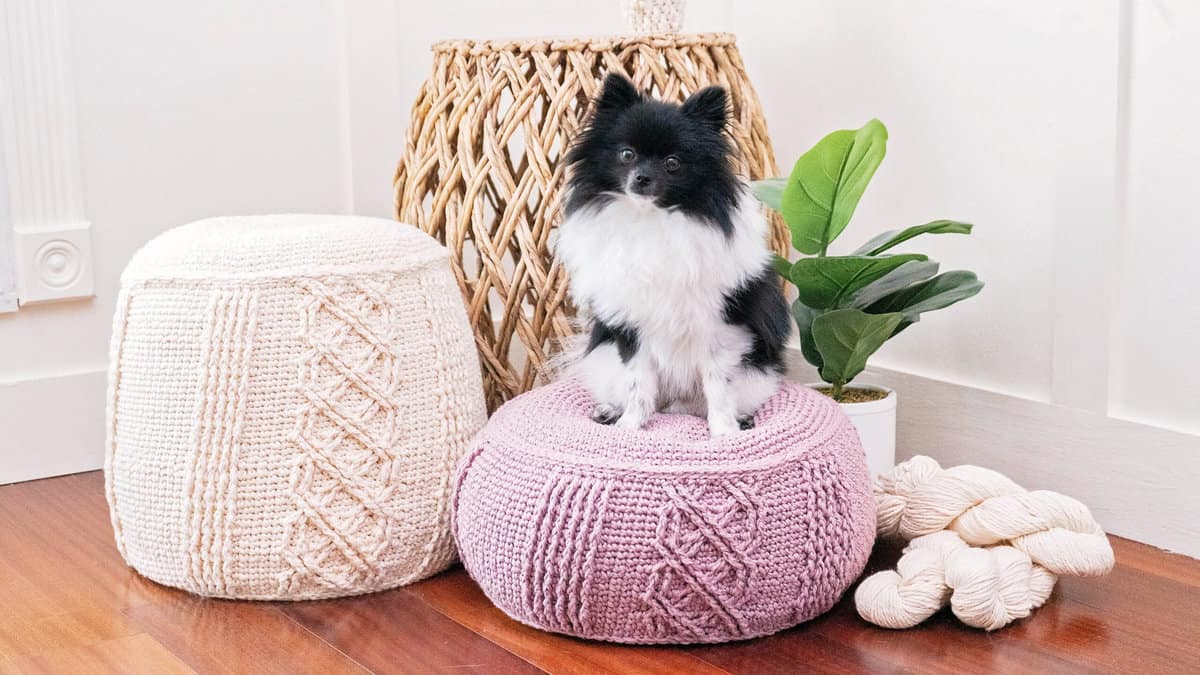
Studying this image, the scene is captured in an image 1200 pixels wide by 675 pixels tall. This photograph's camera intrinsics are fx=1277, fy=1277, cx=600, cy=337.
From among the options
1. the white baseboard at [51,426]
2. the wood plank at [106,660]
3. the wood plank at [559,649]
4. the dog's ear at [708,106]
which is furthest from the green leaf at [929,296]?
the white baseboard at [51,426]

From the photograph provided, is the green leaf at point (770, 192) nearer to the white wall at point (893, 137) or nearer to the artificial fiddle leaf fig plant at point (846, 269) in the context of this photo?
the artificial fiddle leaf fig plant at point (846, 269)

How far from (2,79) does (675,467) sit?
4.91 feet

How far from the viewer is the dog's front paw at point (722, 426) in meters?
1.70

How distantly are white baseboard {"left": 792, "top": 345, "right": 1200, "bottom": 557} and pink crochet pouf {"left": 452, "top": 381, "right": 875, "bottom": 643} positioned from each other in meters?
0.55

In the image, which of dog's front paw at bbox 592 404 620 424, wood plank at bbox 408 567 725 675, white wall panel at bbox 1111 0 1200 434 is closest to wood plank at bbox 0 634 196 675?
wood plank at bbox 408 567 725 675

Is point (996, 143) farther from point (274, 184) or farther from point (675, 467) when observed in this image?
point (274, 184)

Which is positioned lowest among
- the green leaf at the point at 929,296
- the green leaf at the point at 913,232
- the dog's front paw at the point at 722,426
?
the dog's front paw at the point at 722,426

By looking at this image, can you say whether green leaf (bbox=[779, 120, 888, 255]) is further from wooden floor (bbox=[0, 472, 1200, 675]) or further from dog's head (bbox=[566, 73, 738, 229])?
wooden floor (bbox=[0, 472, 1200, 675])

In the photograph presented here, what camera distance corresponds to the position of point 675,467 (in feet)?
5.23

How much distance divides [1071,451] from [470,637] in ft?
3.42

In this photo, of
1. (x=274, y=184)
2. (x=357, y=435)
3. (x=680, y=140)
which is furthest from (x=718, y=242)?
(x=274, y=184)

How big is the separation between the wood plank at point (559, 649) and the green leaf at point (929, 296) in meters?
0.67

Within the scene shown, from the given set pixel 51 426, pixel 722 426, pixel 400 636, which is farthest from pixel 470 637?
pixel 51 426

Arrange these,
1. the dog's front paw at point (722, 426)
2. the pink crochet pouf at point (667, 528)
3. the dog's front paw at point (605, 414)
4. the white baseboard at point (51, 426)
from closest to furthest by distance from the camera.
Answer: the pink crochet pouf at point (667, 528) → the dog's front paw at point (722, 426) → the dog's front paw at point (605, 414) → the white baseboard at point (51, 426)
